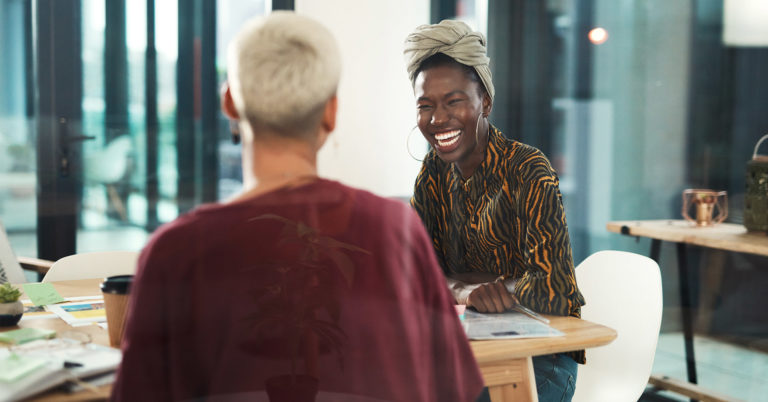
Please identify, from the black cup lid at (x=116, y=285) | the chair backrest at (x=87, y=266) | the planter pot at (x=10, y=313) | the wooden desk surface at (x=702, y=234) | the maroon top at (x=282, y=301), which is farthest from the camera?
the wooden desk surface at (x=702, y=234)

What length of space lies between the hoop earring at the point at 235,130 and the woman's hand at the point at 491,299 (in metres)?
0.66

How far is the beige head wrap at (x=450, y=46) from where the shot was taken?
1.71 meters

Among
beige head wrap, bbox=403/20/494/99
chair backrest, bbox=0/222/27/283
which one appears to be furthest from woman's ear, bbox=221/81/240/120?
chair backrest, bbox=0/222/27/283

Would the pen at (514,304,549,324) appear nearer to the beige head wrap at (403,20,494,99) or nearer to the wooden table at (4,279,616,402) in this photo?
the wooden table at (4,279,616,402)

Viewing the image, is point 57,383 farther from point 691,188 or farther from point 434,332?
point 691,188

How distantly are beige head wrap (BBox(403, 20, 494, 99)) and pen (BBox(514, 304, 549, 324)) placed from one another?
0.53 metres

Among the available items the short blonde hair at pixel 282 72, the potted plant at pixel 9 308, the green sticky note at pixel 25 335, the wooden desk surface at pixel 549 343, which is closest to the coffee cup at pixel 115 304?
the green sticky note at pixel 25 335

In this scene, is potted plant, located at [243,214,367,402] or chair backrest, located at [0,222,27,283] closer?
potted plant, located at [243,214,367,402]

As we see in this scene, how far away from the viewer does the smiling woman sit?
1.58m

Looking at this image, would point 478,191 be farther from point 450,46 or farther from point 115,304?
point 115,304

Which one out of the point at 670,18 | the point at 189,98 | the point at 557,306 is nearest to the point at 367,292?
the point at 557,306

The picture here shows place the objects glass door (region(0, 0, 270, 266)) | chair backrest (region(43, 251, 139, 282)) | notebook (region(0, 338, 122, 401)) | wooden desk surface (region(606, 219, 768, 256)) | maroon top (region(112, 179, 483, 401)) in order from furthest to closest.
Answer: glass door (region(0, 0, 270, 266))
wooden desk surface (region(606, 219, 768, 256))
chair backrest (region(43, 251, 139, 282))
notebook (region(0, 338, 122, 401))
maroon top (region(112, 179, 483, 401))

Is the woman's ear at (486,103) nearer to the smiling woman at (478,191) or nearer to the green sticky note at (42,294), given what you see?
the smiling woman at (478,191)

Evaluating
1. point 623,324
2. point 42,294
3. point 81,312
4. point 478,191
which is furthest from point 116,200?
point 623,324
